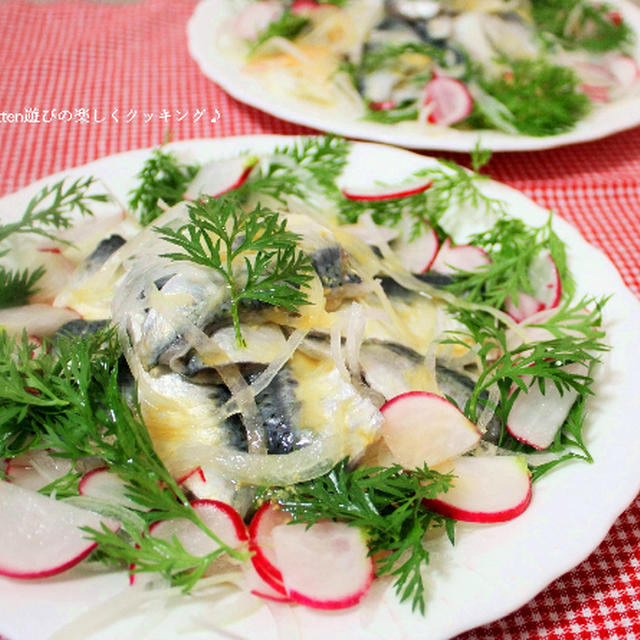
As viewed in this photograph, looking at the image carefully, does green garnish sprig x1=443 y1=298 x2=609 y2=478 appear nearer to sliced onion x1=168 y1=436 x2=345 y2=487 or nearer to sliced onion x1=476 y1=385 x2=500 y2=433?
sliced onion x1=476 y1=385 x2=500 y2=433

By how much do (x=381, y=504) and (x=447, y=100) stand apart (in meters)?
2.47

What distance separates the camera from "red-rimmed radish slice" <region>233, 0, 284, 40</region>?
153 inches

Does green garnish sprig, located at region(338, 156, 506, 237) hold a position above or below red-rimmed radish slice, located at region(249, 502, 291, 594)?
above

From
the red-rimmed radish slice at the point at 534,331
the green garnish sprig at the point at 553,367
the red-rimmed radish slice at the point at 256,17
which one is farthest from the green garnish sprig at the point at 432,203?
the red-rimmed radish slice at the point at 256,17

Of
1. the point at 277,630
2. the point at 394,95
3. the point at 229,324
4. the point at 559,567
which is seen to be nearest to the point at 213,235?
the point at 229,324

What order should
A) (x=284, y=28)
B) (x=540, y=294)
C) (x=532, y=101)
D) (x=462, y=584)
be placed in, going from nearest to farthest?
(x=462, y=584), (x=540, y=294), (x=532, y=101), (x=284, y=28)

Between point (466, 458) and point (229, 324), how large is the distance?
697mm

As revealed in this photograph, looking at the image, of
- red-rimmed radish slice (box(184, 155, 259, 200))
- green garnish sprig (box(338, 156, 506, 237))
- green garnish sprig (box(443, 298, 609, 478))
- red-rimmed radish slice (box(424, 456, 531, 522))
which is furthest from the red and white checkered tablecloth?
red-rimmed radish slice (box(424, 456, 531, 522))

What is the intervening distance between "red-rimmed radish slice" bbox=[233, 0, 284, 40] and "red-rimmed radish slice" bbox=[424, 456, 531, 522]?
10.1ft

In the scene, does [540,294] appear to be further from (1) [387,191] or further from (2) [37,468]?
(2) [37,468]

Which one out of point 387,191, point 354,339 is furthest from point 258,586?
point 387,191

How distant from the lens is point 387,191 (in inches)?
102

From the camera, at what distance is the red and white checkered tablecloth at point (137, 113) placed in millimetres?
3230

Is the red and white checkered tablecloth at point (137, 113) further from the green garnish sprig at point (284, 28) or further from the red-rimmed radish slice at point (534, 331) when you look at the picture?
the red-rimmed radish slice at point (534, 331)
